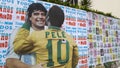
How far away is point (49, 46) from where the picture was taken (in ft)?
15.0

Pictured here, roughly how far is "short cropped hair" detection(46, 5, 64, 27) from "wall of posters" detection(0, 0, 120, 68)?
94mm

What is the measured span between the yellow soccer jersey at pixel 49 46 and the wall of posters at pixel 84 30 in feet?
0.71

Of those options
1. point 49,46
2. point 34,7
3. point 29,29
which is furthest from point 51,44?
point 34,7

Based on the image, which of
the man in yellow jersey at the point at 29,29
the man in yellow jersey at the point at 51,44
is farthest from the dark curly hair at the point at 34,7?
the man in yellow jersey at the point at 51,44

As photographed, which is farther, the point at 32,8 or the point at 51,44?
the point at 51,44

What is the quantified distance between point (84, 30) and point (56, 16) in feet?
3.38

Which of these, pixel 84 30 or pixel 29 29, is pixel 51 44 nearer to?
pixel 29 29

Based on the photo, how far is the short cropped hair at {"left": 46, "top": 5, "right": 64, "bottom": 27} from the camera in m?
4.72

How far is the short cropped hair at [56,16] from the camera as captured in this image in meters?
4.72

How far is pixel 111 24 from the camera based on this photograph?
725 cm

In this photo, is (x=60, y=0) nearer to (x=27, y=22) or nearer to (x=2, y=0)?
(x=27, y=22)

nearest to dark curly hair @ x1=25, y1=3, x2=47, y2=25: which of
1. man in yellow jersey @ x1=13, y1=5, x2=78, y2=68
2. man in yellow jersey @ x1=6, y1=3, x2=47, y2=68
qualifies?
man in yellow jersey @ x1=6, y1=3, x2=47, y2=68

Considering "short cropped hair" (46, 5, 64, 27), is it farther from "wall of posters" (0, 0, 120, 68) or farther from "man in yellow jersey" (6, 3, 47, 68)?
"man in yellow jersey" (6, 3, 47, 68)

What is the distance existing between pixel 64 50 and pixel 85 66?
1003 millimetres
